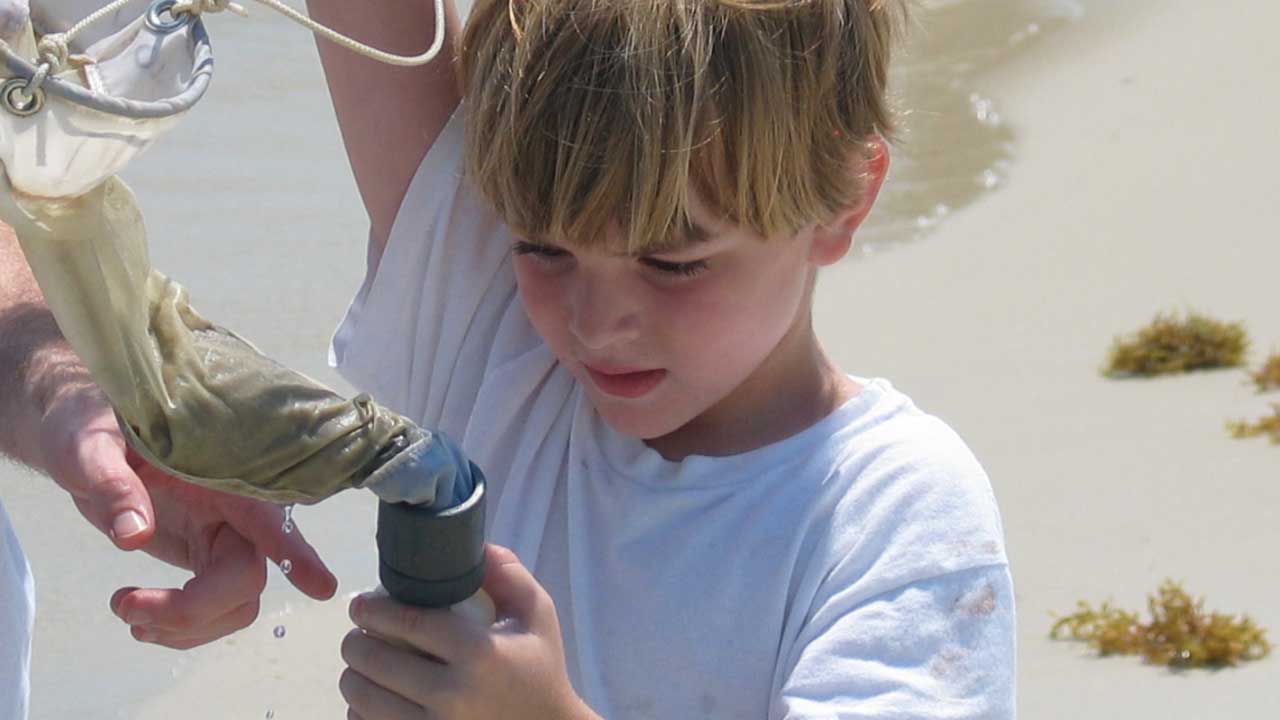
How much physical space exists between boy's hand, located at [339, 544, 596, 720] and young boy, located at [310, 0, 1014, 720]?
0.14 ft

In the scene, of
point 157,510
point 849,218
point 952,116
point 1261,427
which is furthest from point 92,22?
point 952,116

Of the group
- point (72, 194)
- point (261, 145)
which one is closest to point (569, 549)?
point (72, 194)

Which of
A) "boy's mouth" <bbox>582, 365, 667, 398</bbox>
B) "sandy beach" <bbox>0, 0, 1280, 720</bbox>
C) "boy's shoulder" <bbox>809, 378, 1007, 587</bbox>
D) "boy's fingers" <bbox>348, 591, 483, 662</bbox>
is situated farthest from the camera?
"sandy beach" <bbox>0, 0, 1280, 720</bbox>

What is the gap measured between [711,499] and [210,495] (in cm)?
58

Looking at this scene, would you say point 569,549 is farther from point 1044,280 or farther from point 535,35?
point 1044,280

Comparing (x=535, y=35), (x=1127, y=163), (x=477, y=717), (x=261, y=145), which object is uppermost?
(x=535, y=35)

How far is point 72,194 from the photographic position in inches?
52.7

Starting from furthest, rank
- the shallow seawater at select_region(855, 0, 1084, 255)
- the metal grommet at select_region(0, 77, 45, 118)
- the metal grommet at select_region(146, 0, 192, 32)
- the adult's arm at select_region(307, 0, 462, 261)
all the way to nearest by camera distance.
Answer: the shallow seawater at select_region(855, 0, 1084, 255)
the adult's arm at select_region(307, 0, 462, 261)
the metal grommet at select_region(146, 0, 192, 32)
the metal grommet at select_region(0, 77, 45, 118)

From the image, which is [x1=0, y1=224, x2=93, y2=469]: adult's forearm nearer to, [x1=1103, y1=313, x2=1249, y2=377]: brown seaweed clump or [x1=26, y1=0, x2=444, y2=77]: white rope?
[x1=26, y1=0, x2=444, y2=77]: white rope

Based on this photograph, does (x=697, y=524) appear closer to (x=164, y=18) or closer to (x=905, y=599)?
(x=905, y=599)

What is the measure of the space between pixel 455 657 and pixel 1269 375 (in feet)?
13.9

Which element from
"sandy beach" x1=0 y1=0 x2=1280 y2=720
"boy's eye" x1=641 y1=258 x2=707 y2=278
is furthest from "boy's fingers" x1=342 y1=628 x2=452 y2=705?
"sandy beach" x1=0 y1=0 x2=1280 y2=720

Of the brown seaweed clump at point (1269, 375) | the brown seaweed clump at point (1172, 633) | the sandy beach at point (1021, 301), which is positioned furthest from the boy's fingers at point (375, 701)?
the brown seaweed clump at point (1269, 375)

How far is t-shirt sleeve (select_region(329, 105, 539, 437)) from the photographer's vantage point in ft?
7.59
